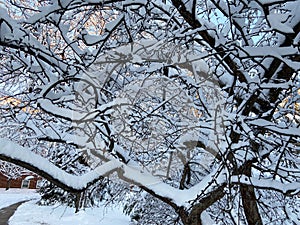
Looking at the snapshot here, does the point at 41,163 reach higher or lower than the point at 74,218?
higher

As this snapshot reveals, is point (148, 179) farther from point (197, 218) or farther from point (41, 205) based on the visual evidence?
point (41, 205)

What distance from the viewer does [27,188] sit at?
1110 inches

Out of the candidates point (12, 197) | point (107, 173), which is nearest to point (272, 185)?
point (107, 173)

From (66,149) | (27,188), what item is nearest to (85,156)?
(66,149)

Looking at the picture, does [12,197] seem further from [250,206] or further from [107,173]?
[250,206]

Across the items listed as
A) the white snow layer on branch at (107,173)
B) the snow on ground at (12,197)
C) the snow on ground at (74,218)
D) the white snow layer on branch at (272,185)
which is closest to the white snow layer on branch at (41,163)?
the white snow layer on branch at (107,173)

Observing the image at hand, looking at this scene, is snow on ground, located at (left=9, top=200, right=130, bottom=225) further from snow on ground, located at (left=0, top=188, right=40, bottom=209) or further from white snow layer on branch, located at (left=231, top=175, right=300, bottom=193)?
white snow layer on branch, located at (left=231, top=175, right=300, bottom=193)

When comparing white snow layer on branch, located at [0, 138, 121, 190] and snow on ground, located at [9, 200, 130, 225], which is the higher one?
white snow layer on branch, located at [0, 138, 121, 190]

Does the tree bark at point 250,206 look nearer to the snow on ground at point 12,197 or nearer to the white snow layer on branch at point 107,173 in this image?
the white snow layer on branch at point 107,173

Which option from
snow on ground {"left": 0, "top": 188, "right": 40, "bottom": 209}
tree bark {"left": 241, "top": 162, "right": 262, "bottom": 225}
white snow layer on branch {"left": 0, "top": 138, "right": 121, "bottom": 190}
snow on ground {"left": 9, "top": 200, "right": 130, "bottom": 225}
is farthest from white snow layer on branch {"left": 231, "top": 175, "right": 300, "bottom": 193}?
snow on ground {"left": 0, "top": 188, "right": 40, "bottom": 209}

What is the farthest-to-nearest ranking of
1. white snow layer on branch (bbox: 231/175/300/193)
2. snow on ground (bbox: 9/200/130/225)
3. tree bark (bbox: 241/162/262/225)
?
snow on ground (bbox: 9/200/130/225)
tree bark (bbox: 241/162/262/225)
white snow layer on branch (bbox: 231/175/300/193)

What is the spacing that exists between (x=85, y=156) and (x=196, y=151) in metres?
1.63

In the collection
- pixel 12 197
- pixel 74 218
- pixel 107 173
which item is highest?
pixel 12 197

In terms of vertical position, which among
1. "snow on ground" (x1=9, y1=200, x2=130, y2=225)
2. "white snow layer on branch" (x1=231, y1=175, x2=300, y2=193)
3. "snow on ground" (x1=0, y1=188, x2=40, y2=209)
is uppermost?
"snow on ground" (x1=0, y1=188, x2=40, y2=209)
